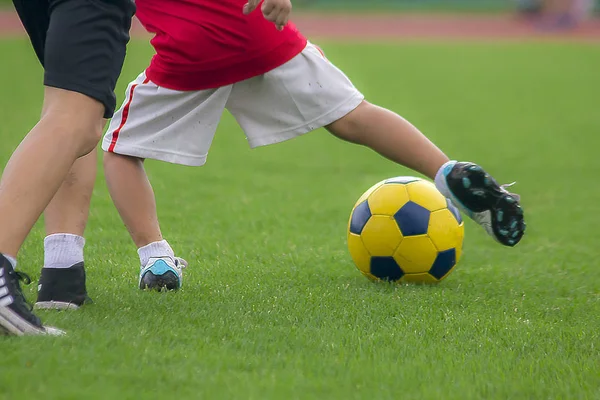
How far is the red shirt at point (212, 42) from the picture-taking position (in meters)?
3.50

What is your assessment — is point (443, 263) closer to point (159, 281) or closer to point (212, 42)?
point (159, 281)

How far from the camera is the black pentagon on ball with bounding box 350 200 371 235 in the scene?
3912 mm

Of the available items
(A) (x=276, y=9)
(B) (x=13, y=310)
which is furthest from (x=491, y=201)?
(B) (x=13, y=310)

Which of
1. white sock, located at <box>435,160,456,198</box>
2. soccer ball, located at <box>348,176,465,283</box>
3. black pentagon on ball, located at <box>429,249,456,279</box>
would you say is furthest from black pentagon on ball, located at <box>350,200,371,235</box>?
white sock, located at <box>435,160,456,198</box>

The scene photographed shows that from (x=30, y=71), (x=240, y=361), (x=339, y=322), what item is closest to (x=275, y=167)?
(x=339, y=322)

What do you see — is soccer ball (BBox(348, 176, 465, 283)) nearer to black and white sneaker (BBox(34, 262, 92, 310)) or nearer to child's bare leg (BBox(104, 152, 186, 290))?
child's bare leg (BBox(104, 152, 186, 290))

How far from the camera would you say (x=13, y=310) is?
2.65 meters

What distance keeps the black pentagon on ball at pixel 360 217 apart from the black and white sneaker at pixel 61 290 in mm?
1229

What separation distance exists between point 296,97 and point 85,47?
107 cm

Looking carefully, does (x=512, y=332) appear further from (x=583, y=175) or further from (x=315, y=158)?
(x=315, y=158)

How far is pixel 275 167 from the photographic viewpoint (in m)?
7.29

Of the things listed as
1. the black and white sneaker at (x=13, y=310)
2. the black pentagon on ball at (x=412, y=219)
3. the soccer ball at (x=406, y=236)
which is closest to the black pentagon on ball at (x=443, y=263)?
the soccer ball at (x=406, y=236)

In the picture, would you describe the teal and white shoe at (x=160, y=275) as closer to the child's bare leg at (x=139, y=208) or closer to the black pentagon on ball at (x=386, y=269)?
the child's bare leg at (x=139, y=208)

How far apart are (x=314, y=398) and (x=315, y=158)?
5523mm
